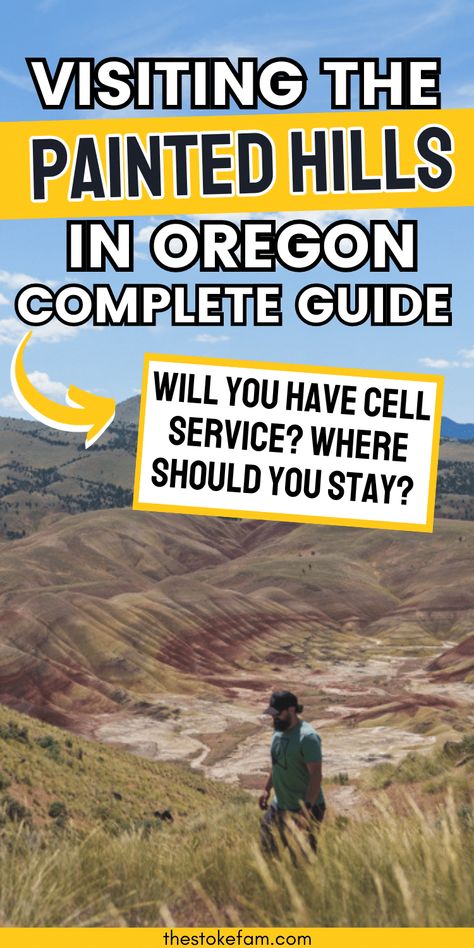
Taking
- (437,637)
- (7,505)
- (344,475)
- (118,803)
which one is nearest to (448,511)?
(437,637)

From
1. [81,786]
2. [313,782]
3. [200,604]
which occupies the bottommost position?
[200,604]

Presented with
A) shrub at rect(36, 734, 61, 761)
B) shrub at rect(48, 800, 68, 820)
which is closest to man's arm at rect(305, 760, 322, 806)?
shrub at rect(48, 800, 68, 820)

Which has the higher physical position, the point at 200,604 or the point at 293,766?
the point at 293,766

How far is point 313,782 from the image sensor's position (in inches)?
241

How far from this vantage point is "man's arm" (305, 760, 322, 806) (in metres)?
6.10

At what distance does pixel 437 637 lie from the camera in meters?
90.9

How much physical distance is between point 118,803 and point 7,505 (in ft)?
491

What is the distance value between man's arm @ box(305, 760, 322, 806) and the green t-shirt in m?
0.06

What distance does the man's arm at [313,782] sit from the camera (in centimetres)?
610

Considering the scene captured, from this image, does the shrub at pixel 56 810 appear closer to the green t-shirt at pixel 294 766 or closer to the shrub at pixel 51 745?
the shrub at pixel 51 745

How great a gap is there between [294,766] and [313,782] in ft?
→ 0.82

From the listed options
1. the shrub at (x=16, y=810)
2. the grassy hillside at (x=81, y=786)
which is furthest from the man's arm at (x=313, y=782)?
the shrub at (x=16, y=810)
